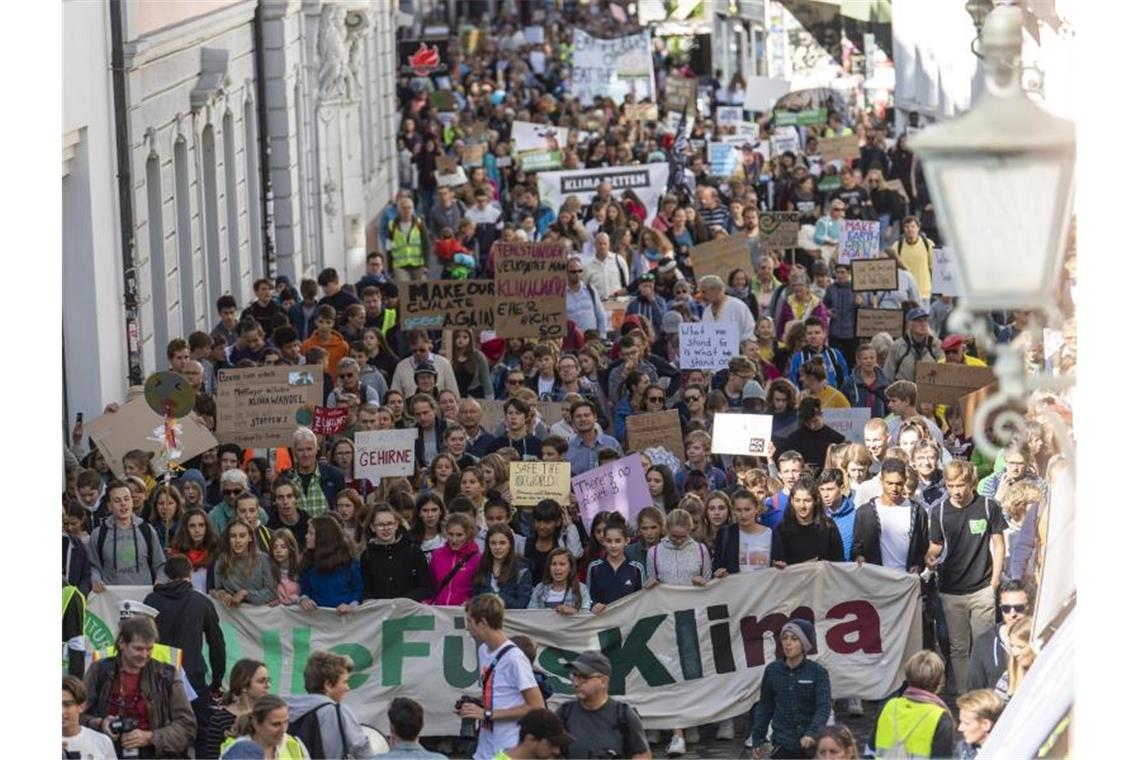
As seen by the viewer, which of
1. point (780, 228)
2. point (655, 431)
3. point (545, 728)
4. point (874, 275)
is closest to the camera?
point (545, 728)

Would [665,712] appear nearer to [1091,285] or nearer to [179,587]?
[179,587]

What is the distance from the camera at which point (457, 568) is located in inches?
552

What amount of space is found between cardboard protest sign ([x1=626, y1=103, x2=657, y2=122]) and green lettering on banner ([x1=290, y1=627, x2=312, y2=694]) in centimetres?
2508

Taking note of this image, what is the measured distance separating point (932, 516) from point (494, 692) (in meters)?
2.93

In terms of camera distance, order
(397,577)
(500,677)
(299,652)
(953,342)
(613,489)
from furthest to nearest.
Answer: (953,342)
(613,489)
(397,577)
(299,652)
(500,677)

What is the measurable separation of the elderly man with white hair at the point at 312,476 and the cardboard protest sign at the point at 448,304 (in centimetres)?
381

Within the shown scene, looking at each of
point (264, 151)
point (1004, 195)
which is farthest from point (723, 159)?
point (1004, 195)

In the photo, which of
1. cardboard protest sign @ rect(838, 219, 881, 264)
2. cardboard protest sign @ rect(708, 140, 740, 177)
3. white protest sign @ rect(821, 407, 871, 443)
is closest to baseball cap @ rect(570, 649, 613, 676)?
white protest sign @ rect(821, 407, 871, 443)

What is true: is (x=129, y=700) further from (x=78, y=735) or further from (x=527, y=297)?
(x=527, y=297)

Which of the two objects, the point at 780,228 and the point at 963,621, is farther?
the point at 780,228

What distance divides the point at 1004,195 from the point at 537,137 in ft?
84.3

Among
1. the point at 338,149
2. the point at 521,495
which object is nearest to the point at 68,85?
the point at 521,495

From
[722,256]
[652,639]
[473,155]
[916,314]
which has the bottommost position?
[652,639]

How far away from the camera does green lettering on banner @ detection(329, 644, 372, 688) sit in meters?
13.9
